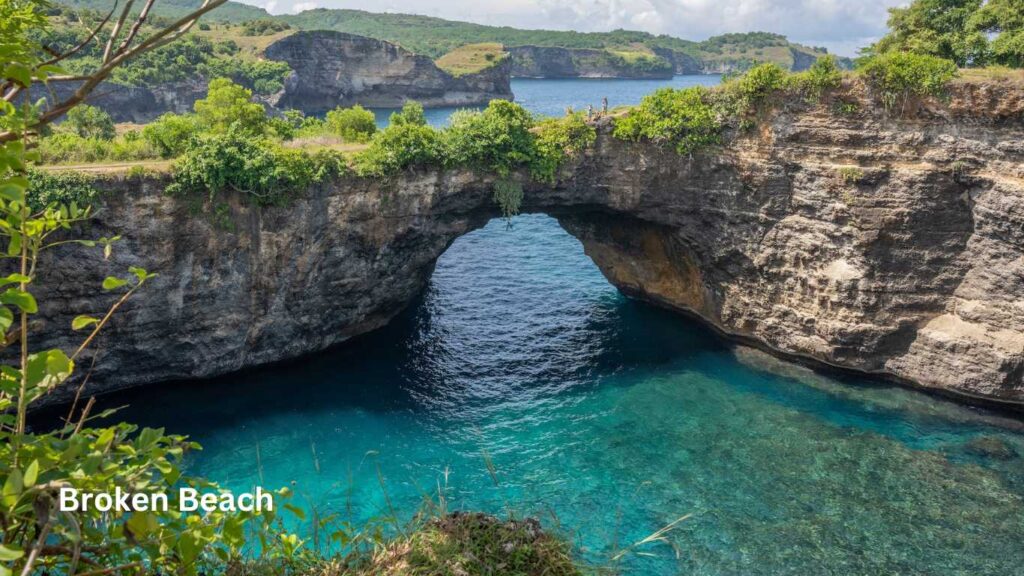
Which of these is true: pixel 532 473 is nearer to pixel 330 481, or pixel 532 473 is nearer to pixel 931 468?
pixel 330 481

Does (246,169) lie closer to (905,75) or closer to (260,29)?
(905,75)

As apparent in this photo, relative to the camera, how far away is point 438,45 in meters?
177

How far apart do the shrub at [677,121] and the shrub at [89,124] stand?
82.6 ft

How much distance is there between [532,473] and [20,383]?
18.0 meters

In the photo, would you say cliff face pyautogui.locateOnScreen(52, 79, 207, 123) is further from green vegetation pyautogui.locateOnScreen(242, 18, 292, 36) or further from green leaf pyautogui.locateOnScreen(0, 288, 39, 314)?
green leaf pyautogui.locateOnScreen(0, 288, 39, 314)

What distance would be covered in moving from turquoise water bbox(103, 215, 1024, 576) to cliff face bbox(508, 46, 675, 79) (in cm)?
14881

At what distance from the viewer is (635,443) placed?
2292 centimetres

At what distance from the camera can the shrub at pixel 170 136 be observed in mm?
24000

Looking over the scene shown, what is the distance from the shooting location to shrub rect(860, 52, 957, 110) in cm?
2281

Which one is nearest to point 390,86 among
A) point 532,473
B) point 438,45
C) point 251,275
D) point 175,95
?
point 175,95

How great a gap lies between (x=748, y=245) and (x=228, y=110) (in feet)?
71.9

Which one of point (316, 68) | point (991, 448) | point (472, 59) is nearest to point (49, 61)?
point (991, 448)

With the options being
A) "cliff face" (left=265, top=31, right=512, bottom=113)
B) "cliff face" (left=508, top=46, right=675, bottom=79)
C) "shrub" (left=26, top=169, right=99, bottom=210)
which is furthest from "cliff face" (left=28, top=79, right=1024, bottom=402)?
"cliff face" (left=508, top=46, right=675, bottom=79)

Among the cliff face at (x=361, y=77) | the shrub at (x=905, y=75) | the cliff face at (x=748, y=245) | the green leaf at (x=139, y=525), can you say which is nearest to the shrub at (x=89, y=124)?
the cliff face at (x=748, y=245)
